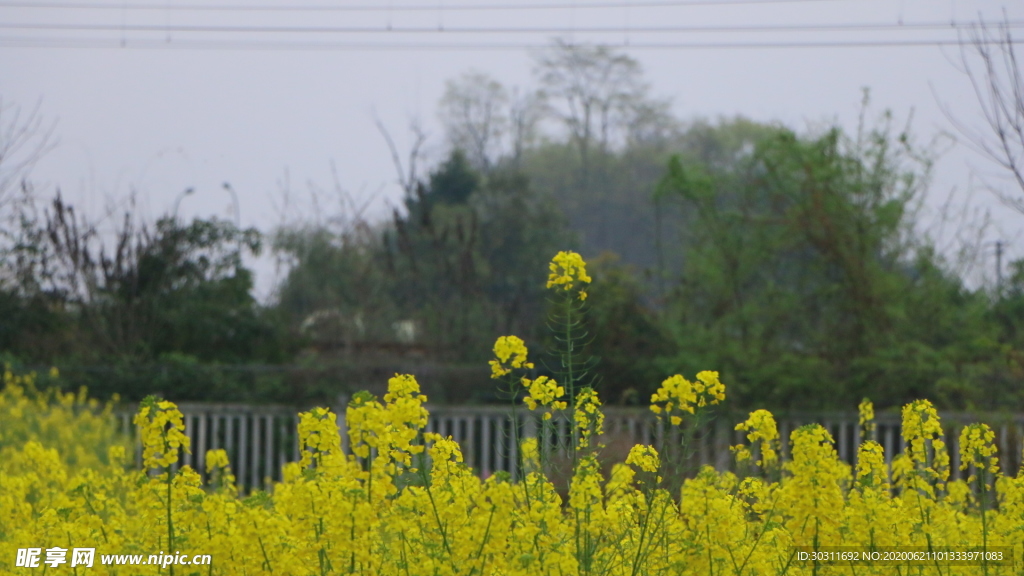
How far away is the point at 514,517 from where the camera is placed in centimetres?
225

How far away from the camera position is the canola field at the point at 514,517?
7.15 ft

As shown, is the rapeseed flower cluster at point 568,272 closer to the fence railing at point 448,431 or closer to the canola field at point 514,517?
the canola field at point 514,517

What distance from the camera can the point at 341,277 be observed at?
11602mm

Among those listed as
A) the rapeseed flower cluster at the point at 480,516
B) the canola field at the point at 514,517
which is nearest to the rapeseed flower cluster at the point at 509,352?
the canola field at the point at 514,517

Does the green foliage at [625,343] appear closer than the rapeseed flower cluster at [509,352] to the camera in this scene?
No

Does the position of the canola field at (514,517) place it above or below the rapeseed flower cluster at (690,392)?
below

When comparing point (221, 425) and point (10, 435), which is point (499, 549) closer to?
point (10, 435)

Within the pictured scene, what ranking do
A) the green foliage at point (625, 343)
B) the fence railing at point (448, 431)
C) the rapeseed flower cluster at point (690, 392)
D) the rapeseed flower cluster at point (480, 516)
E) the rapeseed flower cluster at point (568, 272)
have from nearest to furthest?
the rapeseed flower cluster at point (480, 516) → the rapeseed flower cluster at point (690, 392) → the rapeseed flower cluster at point (568, 272) → the fence railing at point (448, 431) → the green foliage at point (625, 343)

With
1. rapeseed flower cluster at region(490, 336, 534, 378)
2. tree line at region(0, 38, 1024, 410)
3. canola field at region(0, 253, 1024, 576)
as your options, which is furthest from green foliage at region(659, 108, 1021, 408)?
rapeseed flower cluster at region(490, 336, 534, 378)

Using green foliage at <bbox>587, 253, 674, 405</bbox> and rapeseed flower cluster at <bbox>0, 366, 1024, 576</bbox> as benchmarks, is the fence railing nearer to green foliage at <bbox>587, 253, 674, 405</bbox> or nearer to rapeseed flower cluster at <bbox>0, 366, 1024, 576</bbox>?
green foliage at <bbox>587, 253, 674, 405</bbox>

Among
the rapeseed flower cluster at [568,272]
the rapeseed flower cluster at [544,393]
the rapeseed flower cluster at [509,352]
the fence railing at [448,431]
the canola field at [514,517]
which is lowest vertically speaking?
the fence railing at [448,431]

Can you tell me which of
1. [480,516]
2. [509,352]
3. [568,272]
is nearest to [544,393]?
[509,352]

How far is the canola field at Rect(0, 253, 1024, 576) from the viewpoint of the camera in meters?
2.18

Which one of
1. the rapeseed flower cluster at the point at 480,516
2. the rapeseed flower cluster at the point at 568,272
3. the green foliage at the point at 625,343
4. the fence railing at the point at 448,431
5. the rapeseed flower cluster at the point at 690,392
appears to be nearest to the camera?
the rapeseed flower cluster at the point at 480,516
